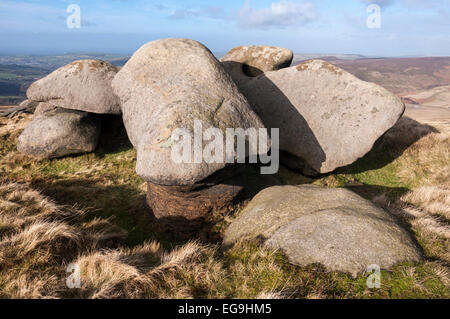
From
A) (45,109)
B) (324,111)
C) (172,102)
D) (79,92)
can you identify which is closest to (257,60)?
(324,111)

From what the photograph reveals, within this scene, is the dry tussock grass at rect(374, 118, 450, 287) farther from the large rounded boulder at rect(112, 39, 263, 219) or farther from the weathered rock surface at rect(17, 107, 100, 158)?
the weathered rock surface at rect(17, 107, 100, 158)

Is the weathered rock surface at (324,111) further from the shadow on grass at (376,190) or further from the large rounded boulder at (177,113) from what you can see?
the large rounded boulder at (177,113)

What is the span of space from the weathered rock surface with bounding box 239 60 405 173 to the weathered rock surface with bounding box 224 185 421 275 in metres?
3.05

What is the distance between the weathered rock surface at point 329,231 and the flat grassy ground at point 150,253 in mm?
262

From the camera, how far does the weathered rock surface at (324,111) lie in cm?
909

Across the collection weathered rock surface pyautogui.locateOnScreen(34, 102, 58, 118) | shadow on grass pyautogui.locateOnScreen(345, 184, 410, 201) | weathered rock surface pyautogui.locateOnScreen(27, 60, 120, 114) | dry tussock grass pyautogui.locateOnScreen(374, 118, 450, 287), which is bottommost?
shadow on grass pyautogui.locateOnScreen(345, 184, 410, 201)

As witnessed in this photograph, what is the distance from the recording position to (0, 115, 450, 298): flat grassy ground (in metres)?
3.62

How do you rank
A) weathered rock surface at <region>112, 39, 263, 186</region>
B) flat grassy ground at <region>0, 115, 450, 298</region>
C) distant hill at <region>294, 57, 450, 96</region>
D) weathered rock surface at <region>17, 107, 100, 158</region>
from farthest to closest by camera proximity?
distant hill at <region>294, 57, 450, 96</region> → weathered rock surface at <region>17, 107, 100, 158</region> → weathered rock surface at <region>112, 39, 263, 186</region> → flat grassy ground at <region>0, 115, 450, 298</region>

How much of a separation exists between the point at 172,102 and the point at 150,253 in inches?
145

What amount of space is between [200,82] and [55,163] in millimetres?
7536

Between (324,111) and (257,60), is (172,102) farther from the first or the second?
(257,60)

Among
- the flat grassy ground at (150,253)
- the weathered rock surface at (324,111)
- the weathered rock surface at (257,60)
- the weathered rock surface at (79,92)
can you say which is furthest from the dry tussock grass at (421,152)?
the weathered rock surface at (79,92)

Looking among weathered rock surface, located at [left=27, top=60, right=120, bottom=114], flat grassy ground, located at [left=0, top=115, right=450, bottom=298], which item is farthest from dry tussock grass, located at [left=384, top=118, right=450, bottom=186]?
weathered rock surface, located at [left=27, top=60, right=120, bottom=114]

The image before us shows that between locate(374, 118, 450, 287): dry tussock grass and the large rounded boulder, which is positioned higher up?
the large rounded boulder
